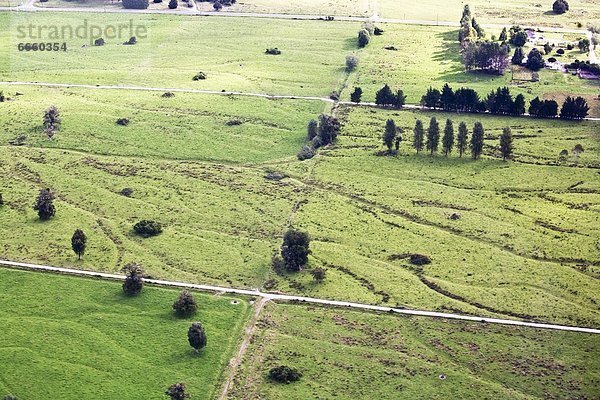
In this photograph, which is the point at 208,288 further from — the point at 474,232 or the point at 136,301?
the point at 474,232

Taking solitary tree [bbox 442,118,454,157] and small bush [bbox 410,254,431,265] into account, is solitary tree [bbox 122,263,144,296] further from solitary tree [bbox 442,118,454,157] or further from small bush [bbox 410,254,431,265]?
solitary tree [bbox 442,118,454,157]

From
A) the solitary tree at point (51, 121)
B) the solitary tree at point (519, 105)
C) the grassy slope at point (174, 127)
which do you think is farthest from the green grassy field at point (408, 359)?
the solitary tree at point (51, 121)

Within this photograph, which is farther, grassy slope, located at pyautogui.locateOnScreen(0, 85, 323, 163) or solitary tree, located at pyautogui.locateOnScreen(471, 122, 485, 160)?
grassy slope, located at pyautogui.locateOnScreen(0, 85, 323, 163)

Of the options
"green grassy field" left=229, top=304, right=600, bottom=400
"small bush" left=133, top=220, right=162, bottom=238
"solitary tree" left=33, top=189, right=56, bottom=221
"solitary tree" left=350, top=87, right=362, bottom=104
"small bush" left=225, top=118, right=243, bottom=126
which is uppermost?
"solitary tree" left=350, top=87, right=362, bottom=104

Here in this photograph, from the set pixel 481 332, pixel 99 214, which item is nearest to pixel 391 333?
pixel 481 332

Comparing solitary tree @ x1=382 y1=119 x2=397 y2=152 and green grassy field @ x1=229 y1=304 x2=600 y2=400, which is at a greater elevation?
solitary tree @ x1=382 y1=119 x2=397 y2=152

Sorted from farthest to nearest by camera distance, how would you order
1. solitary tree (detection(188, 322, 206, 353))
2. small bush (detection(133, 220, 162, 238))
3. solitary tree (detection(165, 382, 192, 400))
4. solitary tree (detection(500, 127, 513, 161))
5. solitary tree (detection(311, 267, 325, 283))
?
1. solitary tree (detection(500, 127, 513, 161))
2. small bush (detection(133, 220, 162, 238))
3. solitary tree (detection(311, 267, 325, 283))
4. solitary tree (detection(188, 322, 206, 353))
5. solitary tree (detection(165, 382, 192, 400))

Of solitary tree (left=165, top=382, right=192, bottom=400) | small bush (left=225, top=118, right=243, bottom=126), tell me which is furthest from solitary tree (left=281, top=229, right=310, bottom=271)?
small bush (left=225, top=118, right=243, bottom=126)
